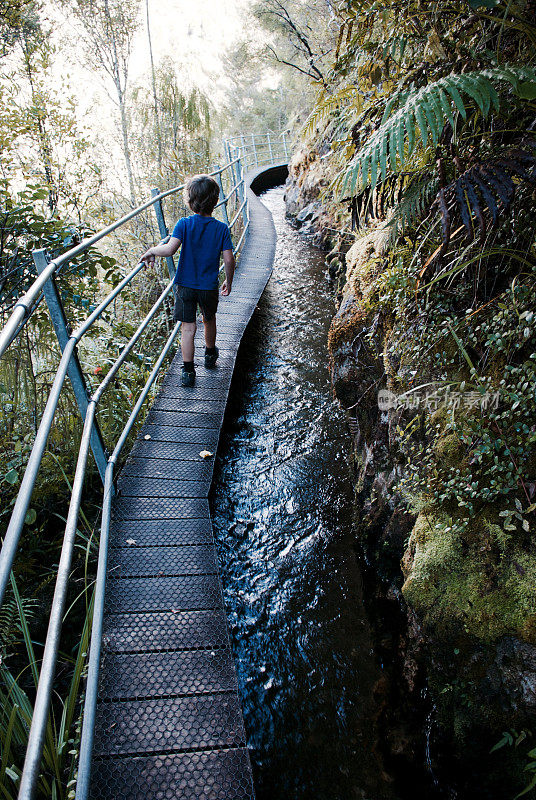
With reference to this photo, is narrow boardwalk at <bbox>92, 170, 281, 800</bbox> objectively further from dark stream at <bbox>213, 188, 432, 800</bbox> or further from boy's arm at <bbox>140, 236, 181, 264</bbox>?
boy's arm at <bbox>140, 236, 181, 264</bbox>

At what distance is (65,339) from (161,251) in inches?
49.1

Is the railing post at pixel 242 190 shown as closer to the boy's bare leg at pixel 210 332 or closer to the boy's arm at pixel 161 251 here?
the boy's bare leg at pixel 210 332

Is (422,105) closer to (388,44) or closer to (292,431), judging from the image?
(388,44)

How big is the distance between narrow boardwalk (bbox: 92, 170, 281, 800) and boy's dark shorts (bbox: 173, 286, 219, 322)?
92 centimetres

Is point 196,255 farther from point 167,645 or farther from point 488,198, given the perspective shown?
point 167,645

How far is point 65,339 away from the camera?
225cm

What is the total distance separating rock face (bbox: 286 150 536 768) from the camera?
185 cm

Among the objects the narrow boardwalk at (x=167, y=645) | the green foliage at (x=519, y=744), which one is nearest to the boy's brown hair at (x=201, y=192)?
the narrow boardwalk at (x=167, y=645)

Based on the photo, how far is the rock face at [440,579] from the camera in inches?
73.0

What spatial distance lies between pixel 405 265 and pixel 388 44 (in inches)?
44.5

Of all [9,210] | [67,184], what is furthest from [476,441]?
[67,184]

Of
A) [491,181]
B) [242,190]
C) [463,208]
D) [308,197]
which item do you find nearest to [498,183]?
[491,181]

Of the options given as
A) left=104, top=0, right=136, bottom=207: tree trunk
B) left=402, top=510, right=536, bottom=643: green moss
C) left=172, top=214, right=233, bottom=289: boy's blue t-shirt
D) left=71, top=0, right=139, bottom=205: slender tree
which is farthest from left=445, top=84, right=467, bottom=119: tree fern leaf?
left=104, top=0, right=136, bottom=207: tree trunk

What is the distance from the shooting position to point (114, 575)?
238 cm
